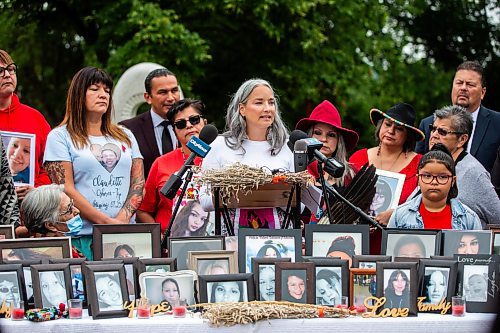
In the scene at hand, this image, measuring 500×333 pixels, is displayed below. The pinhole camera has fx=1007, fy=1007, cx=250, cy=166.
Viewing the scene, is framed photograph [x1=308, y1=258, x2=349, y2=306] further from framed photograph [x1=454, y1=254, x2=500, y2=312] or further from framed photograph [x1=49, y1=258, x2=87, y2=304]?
framed photograph [x1=49, y1=258, x2=87, y2=304]

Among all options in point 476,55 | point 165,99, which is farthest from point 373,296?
point 476,55

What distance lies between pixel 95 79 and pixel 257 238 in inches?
69.1

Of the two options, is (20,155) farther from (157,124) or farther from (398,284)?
(398,284)

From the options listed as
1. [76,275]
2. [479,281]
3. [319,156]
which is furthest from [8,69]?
[479,281]

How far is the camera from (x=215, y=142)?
18.7 feet

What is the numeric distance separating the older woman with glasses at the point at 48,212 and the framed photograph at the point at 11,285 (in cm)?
65

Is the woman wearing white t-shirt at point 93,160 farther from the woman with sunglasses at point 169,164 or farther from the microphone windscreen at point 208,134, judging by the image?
the microphone windscreen at point 208,134

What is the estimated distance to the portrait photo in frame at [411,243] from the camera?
5.05 meters

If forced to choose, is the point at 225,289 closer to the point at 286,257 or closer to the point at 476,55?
the point at 286,257

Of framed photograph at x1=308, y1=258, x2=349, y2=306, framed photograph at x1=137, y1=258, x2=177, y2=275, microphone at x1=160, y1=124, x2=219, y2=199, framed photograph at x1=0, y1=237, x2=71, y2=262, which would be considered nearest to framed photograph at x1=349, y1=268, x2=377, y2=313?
framed photograph at x1=308, y1=258, x2=349, y2=306

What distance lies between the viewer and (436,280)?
4723 millimetres

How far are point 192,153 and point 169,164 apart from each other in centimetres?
113

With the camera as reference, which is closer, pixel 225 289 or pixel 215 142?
pixel 225 289

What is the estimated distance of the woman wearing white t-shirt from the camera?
5891 mm
